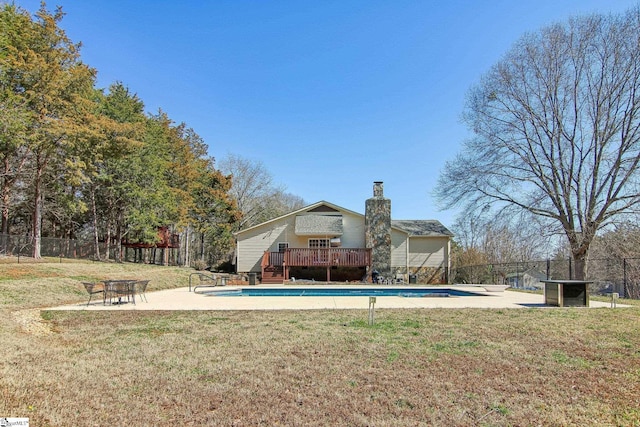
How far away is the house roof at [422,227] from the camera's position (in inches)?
1067

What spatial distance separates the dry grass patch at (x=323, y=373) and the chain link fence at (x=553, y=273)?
13.2 meters

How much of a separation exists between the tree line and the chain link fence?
69.5 feet

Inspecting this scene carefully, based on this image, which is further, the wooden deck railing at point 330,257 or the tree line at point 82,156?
the wooden deck railing at point 330,257

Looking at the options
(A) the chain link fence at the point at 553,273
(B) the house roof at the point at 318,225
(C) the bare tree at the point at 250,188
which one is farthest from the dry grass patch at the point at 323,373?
(C) the bare tree at the point at 250,188

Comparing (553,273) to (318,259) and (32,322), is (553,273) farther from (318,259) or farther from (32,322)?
(32,322)

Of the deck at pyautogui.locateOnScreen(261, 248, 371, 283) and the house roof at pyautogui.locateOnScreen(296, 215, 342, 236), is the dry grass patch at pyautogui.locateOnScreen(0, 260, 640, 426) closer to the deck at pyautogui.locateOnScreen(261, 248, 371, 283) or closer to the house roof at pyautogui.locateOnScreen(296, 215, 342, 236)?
the deck at pyautogui.locateOnScreen(261, 248, 371, 283)

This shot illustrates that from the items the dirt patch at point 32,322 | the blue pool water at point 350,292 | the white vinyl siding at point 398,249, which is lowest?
the blue pool water at point 350,292

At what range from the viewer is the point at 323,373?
175 inches

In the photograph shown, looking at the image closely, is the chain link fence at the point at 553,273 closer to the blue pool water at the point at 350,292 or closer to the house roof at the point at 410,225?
the house roof at the point at 410,225

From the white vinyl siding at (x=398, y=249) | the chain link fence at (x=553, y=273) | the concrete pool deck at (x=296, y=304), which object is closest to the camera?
the concrete pool deck at (x=296, y=304)

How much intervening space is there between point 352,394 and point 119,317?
6631 millimetres

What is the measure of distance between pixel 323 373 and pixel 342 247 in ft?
70.0

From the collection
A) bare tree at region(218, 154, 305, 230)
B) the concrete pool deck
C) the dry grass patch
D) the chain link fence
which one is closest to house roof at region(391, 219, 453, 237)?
the chain link fence

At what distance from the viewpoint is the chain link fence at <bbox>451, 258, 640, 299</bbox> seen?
18.0 meters
